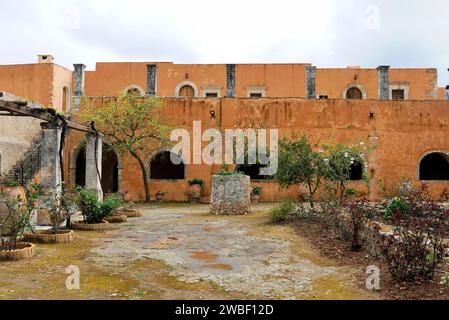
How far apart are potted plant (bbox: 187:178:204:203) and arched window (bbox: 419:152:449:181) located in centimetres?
1047

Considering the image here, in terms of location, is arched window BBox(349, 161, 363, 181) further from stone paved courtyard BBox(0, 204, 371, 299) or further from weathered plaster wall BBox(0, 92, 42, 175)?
weathered plaster wall BBox(0, 92, 42, 175)

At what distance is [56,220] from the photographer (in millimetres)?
8352

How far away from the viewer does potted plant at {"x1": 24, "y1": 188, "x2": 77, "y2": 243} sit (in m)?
7.87

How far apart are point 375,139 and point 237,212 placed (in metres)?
8.49

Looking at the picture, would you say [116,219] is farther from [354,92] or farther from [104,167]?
[354,92]

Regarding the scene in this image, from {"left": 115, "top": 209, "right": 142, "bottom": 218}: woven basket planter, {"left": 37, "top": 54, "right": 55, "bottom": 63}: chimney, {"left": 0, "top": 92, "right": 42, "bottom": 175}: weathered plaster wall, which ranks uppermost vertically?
{"left": 37, "top": 54, "right": 55, "bottom": 63}: chimney

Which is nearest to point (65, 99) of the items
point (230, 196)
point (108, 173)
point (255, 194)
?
point (108, 173)

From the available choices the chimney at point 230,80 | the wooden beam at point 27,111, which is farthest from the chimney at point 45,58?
the wooden beam at point 27,111

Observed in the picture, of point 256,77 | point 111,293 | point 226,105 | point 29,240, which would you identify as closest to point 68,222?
point 29,240

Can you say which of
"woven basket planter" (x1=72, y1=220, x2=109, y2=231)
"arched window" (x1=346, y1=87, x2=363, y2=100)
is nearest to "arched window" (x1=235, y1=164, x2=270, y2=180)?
"arched window" (x1=346, y1=87, x2=363, y2=100)
